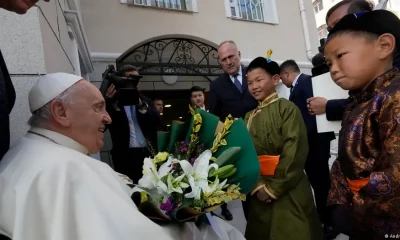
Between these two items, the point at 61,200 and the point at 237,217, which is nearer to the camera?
the point at 61,200

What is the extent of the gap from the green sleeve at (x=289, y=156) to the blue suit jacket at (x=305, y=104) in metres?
1.28

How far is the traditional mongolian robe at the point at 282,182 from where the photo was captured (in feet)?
8.21

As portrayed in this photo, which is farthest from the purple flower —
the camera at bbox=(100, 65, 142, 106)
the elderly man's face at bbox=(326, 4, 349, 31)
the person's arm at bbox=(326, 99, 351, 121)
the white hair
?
the camera at bbox=(100, 65, 142, 106)

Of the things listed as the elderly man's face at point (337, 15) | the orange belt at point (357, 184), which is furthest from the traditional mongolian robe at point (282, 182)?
the orange belt at point (357, 184)

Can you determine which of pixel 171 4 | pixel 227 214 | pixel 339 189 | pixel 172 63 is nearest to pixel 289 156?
pixel 339 189

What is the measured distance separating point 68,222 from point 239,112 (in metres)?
2.80

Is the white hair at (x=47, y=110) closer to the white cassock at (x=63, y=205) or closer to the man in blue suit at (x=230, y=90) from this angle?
the white cassock at (x=63, y=205)

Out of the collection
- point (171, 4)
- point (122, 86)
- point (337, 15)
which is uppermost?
point (171, 4)

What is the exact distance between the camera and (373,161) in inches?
53.9

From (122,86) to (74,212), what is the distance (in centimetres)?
234

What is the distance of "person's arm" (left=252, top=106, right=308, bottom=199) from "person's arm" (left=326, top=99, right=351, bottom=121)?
12.2 inches

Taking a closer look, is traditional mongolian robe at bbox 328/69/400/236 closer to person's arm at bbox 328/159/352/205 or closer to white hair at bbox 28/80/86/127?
person's arm at bbox 328/159/352/205

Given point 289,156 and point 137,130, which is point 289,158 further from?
point 137,130

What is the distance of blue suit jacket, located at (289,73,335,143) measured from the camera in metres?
3.86
